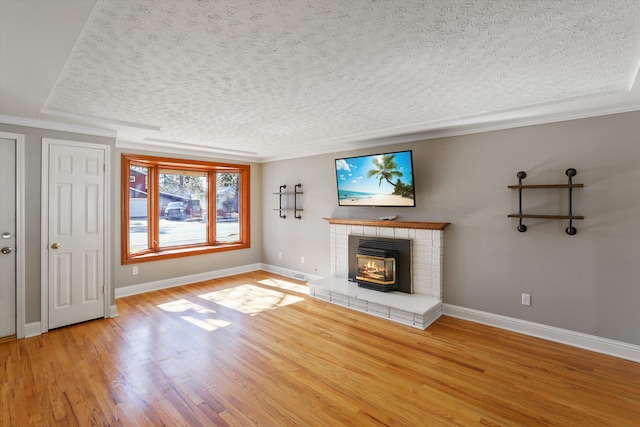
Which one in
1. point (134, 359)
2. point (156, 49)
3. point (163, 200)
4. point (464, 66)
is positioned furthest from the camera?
point (163, 200)

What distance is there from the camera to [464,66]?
2.13 m

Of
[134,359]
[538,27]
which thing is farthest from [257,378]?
[538,27]

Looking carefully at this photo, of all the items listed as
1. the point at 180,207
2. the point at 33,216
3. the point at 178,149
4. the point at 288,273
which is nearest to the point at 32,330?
the point at 33,216

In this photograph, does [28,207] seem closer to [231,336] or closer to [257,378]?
[231,336]

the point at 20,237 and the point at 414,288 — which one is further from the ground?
the point at 20,237

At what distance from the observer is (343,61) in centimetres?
205

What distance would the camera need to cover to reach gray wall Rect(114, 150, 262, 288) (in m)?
4.76

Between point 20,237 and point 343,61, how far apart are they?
380 cm

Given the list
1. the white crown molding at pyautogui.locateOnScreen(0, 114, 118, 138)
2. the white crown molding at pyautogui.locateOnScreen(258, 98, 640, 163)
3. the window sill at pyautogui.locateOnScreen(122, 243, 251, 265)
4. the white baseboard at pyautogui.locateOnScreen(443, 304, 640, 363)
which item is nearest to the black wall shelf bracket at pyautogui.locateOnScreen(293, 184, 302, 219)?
the white crown molding at pyautogui.locateOnScreen(258, 98, 640, 163)

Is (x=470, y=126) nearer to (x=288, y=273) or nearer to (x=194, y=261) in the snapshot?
(x=288, y=273)

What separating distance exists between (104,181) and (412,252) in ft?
13.2

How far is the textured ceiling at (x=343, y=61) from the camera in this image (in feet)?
5.00

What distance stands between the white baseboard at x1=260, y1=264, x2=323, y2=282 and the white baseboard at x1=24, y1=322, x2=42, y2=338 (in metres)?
3.53

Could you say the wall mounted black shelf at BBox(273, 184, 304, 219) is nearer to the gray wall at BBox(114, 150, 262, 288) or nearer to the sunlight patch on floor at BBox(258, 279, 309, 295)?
the gray wall at BBox(114, 150, 262, 288)
